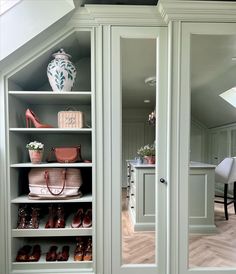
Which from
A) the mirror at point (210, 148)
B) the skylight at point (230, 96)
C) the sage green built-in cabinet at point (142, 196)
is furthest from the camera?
the skylight at point (230, 96)

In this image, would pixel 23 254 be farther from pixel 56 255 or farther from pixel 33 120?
pixel 33 120

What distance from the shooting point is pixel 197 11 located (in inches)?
58.6

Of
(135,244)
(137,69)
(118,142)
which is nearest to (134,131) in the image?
(118,142)

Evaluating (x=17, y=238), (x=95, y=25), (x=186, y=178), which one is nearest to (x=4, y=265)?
(x=17, y=238)

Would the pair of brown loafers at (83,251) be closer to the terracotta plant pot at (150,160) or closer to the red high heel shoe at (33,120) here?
the terracotta plant pot at (150,160)

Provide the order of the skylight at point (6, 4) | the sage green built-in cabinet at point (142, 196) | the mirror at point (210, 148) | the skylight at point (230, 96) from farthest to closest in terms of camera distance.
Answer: the skylight at point (230, 96) → the sage green built-in cabinet at point (142, 196) → the mirror at point (210, 148) → the skylight at point (6, 4)

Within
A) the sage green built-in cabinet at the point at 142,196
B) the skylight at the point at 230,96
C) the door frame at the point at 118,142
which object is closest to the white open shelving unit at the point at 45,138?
the door frame at the point at 118,142

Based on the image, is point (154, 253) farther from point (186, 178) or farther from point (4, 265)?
point (4, 265)

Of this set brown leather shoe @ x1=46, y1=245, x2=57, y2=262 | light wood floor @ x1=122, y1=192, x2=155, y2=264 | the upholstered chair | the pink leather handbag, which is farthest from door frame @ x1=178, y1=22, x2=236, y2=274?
brown leather shoe @ x1=46, y1=245, x2=57, y2=262

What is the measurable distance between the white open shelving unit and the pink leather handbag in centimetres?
5

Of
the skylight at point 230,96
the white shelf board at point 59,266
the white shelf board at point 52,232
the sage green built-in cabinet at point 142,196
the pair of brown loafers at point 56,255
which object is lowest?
the white shelf board at point 59,266

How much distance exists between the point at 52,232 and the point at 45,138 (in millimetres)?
856

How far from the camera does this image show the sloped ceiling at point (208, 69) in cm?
157

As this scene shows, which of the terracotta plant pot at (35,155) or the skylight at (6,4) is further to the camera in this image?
the terracotta plant pot at (35,155)
